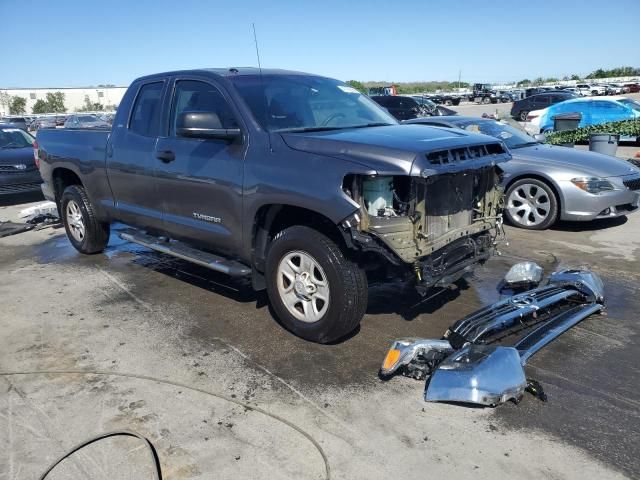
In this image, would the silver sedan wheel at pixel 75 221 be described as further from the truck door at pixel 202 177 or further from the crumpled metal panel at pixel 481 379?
the crumpled metal panel at pixel 481 379

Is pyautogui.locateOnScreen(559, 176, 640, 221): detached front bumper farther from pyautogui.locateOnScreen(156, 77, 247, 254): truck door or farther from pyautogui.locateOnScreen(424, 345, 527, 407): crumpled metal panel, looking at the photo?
pyautogui.locateOnScreen(156, 77, 247, 254): truck door

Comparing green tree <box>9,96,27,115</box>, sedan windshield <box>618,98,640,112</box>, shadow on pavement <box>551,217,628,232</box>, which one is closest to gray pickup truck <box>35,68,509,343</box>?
shadow on pavement <box>551,217,628,232</box>

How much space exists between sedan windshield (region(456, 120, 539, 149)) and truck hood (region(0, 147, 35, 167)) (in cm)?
812

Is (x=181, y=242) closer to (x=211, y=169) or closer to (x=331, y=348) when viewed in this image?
(x=211, y=169)

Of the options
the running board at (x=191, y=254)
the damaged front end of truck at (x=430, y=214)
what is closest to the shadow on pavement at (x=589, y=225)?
the damaged front end of truck at (x=430, y=214)

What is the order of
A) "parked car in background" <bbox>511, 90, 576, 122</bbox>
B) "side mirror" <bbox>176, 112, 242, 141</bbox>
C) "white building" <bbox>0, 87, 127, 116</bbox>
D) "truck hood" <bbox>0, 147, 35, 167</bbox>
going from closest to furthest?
1. "side mirror" <bbox>176, 112, 242, 141</bbox>
2. "truck hood" <bbox>0, 147, 35, 167</bbox>
3. "parked car in background" <bbox>511, 90, 576, 122</bbox>
4. "white building" <bbox>0, 87, 127, 116</bbox>

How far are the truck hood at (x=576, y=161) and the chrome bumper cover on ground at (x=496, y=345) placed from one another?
9.14 ft

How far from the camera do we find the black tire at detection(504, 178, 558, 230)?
278 inches

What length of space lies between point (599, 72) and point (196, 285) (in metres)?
97.0

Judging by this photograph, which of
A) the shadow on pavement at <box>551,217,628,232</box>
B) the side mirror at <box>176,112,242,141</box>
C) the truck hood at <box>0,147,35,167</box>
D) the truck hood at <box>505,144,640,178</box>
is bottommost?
the shadow on pavement at <box>551,217,628,232</box>

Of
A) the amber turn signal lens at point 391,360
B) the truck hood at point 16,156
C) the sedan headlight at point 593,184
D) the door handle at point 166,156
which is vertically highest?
the door handle at point 166,156

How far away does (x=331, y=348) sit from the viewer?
12.9ft

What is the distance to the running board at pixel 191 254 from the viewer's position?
4.29m

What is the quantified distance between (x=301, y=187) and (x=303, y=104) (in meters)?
1.14
